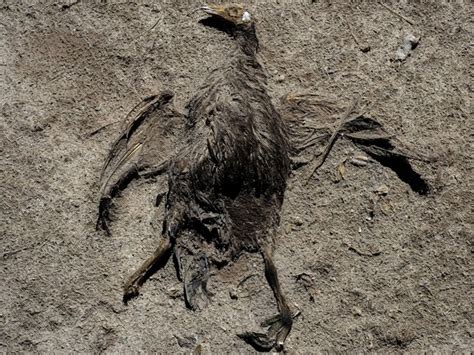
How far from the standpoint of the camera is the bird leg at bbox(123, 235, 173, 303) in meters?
3.06

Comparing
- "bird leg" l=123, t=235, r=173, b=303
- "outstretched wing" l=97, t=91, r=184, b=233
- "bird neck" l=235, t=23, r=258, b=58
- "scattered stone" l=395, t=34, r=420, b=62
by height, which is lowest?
"bird leg" l=123, t=235, r=173, b=303

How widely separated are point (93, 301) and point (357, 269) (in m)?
1.29

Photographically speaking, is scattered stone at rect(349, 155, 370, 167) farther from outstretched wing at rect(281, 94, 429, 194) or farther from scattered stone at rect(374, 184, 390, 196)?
scattered stone at rect(374, 184, 390, 196)

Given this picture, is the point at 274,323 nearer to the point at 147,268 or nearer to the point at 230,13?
the point at 147,268

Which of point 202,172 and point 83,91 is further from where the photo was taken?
point 83,91

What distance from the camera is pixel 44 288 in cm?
313

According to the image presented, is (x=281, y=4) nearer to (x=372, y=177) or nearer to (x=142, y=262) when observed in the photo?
(x=372, y=177)

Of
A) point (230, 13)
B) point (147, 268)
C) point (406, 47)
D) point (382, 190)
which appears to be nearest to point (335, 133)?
point (382, 190)

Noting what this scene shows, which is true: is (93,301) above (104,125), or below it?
below

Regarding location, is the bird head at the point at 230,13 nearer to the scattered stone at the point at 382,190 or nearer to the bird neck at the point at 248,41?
the bird neck at the point at 248,41

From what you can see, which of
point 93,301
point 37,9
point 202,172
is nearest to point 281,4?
point 202,172

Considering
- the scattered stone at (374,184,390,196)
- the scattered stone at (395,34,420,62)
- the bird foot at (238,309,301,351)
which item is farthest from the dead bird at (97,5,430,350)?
the scattered stone at (395,34,420,62)

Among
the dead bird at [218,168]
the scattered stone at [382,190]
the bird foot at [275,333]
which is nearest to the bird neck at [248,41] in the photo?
the dead bird at [218,168]

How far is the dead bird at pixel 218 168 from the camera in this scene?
2.91 metres
